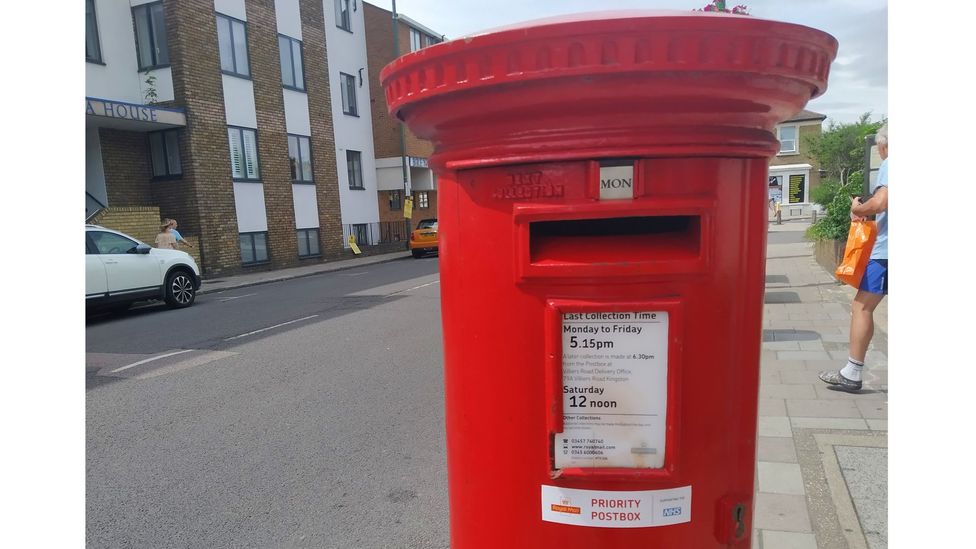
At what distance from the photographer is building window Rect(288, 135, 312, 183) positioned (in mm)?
19109

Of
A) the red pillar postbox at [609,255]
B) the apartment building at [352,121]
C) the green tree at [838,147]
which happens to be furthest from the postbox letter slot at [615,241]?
the green tree at [838,147]

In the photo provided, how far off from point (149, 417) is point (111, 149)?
45.2 feet

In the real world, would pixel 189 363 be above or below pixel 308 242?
below

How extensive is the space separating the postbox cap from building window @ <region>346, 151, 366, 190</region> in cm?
2152

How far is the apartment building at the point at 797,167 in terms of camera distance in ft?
132

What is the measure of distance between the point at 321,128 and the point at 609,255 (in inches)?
814

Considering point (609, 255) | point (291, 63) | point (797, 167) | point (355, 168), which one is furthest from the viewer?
point (797, 167)

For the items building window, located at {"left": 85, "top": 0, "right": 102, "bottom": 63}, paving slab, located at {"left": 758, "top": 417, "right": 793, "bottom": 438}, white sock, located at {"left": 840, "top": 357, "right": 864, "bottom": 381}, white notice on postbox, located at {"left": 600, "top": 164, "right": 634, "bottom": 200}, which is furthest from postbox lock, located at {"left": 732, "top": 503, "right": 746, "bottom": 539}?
building window, located at {"left": 85, "top": 0, "right": 102, "bottom": 63}

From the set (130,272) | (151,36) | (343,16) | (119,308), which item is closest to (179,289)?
(130,272)

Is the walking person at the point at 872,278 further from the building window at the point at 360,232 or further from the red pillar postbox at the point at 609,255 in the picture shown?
the building window at the point at 360,232

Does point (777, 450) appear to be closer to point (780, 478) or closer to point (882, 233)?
point (780, 478)

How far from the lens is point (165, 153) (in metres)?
16.3

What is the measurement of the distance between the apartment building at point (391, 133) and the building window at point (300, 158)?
4.53 metres

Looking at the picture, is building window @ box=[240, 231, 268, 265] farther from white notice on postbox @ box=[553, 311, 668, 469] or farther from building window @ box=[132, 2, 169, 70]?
white notice on postbox @ box=[553, 311, 668, 469]
